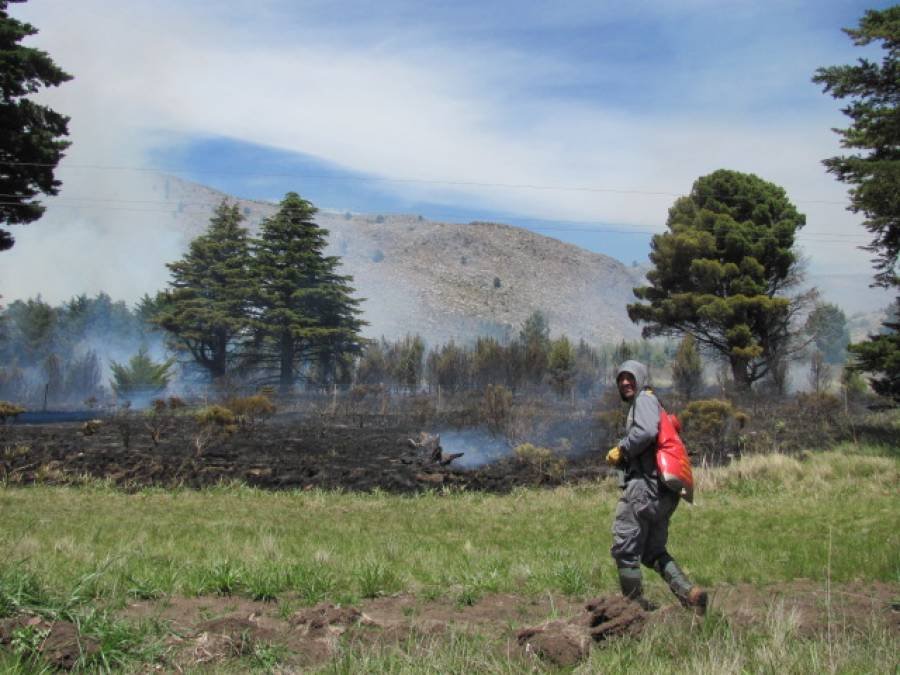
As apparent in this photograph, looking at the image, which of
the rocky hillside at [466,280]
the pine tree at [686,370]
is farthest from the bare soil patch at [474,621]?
the rocky hillside at [466,280]

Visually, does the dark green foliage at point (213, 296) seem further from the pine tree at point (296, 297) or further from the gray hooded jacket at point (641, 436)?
the gray hooded jacket at point (641, 436)

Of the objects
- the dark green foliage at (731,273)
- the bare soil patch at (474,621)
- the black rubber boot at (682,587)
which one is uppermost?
the dark green foliage at (731,273)

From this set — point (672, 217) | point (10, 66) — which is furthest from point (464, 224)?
point (10, 66)

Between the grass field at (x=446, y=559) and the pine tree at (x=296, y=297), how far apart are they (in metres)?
36.5

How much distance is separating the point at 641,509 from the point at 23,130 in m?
24.9

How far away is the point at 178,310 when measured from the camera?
2106 inches

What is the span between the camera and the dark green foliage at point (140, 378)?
163ft

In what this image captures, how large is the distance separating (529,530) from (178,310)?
1813 inches

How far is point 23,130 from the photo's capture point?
997 inches

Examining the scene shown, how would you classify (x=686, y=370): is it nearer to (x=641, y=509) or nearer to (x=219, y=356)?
(x=219, y=356)

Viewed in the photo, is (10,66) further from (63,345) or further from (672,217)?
(63,345)

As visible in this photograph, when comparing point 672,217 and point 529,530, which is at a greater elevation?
point 672,217

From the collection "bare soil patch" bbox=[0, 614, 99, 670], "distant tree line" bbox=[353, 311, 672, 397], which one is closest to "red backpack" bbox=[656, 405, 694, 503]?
"bare soil patch" bbox=[0, 614, 99, 670]

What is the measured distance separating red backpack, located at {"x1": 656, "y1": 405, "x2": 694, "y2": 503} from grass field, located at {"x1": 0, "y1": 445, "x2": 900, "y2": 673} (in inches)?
38.9
